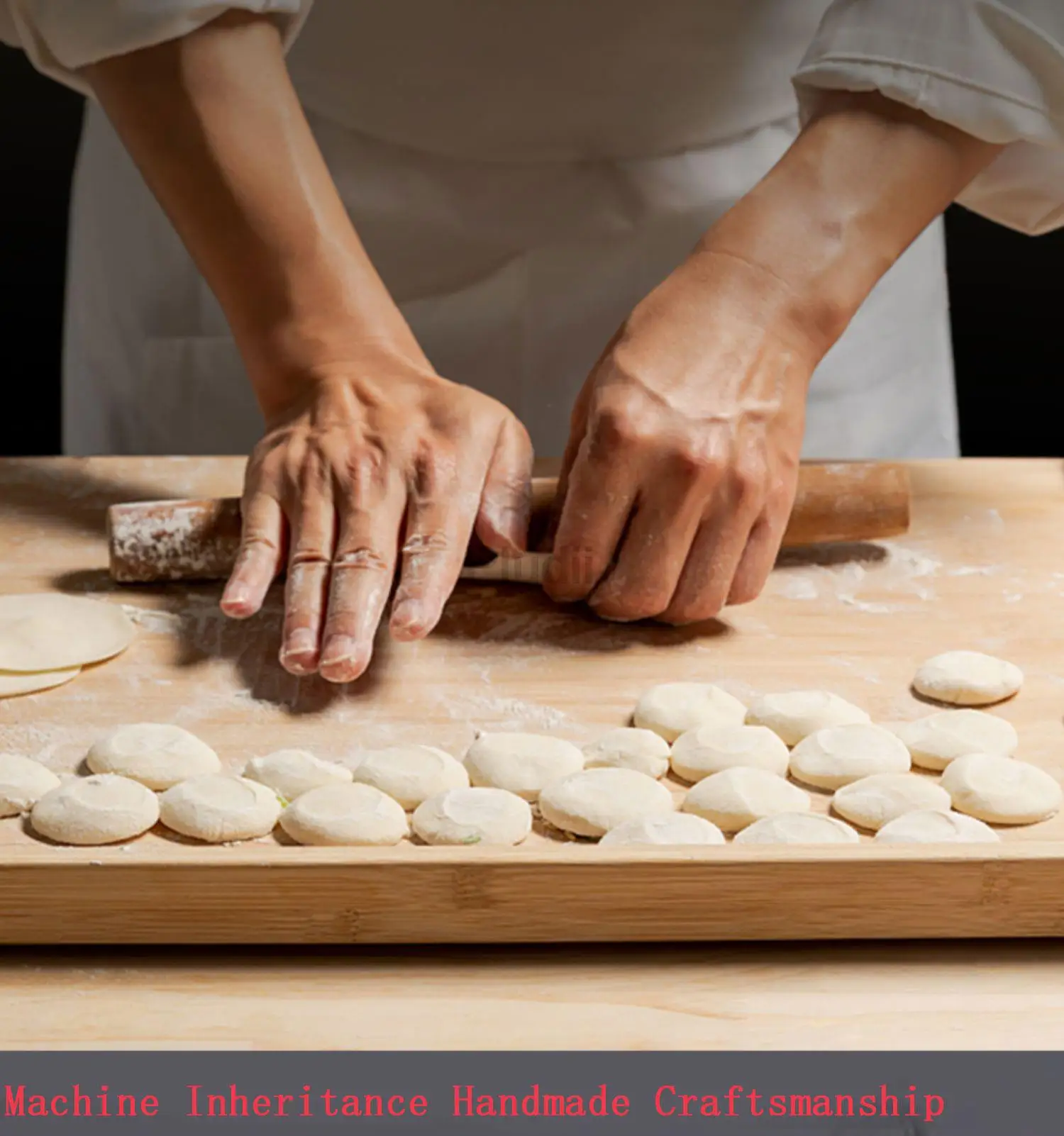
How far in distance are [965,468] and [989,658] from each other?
0.56m

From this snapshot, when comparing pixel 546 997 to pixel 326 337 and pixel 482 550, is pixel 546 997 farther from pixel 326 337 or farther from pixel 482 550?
pixel 326 337

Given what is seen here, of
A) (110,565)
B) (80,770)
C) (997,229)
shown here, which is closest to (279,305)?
(110,565)

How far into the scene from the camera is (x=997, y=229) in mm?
3004

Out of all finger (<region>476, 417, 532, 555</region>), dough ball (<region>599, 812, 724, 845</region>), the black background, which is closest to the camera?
dough ball (<region>599, 812, 724, 845</region>)

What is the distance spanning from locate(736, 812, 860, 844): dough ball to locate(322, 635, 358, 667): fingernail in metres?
0.40

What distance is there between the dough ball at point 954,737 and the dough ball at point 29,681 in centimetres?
71

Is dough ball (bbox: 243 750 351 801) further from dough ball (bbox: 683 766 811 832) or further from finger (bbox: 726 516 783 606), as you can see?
finger (bbox: 726 516 783 606)

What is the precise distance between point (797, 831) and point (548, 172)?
1088 millimetres

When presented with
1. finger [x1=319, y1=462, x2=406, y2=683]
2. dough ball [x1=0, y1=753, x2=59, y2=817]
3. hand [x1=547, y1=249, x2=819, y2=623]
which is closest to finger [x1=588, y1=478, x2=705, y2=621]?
hand [x1=547, y1=249, x2=819, y2=623]

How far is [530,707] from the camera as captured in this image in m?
1.21

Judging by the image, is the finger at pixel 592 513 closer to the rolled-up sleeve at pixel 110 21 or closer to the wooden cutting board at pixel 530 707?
the wooden cutting board at pixel 530 707

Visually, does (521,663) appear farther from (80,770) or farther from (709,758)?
(80,770)

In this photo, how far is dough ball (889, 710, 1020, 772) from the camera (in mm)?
1088

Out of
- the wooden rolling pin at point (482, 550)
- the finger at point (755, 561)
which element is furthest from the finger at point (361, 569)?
the finger at point (755, 561)
